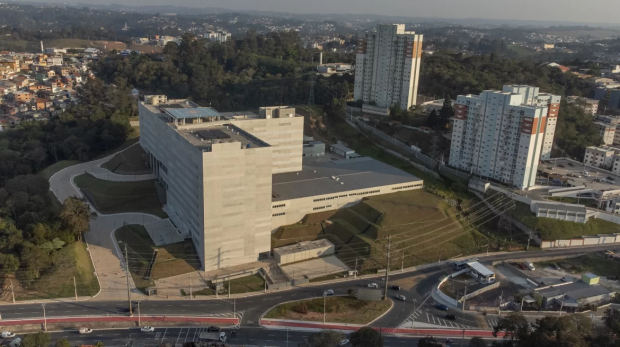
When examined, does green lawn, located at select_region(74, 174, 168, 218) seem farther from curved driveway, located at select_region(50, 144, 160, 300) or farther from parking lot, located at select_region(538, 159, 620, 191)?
parking lot, located at select_region(538, 159, 620, 191)

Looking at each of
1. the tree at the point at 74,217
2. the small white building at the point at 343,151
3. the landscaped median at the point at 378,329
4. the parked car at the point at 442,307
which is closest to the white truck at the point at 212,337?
the landscaped median at the point at 378,329

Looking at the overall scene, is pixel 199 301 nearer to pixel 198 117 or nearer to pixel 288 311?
pixel 288 311

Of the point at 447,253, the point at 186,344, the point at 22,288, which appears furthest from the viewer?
the point at 447,253

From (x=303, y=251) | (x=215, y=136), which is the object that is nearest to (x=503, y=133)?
(x=303, y=251)

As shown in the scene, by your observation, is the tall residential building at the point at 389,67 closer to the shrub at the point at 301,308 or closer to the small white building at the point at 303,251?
the small white building at the point at 303,251

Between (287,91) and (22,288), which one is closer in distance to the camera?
(22,288)

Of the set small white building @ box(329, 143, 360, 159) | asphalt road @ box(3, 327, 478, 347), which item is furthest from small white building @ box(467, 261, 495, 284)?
small white building @ box(329, 143, 360, 159)

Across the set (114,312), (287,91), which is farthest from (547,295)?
(287,91)
